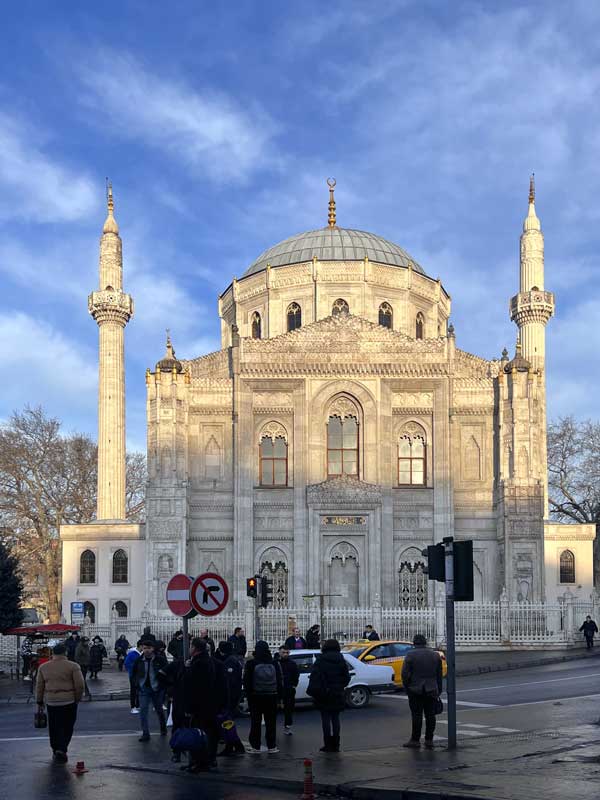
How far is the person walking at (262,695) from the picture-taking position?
16.2m

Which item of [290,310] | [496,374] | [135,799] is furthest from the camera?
[290,310]

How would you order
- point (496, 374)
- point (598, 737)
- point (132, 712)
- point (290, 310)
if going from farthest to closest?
1. point (290, 310)
2. point (496, 374)
3. point (132, 712)
4. point (598, 737)

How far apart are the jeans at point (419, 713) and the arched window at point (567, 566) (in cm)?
3530

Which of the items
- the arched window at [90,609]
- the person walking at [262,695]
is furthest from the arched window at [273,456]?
the person walking at [262,695]

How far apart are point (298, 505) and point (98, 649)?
16137mm

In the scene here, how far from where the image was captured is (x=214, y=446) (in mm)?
49656

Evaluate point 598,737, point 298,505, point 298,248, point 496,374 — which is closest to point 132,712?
point 598,737

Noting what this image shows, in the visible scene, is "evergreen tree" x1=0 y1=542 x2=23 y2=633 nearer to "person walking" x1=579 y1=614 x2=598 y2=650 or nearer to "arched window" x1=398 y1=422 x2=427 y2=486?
"arched window" x1=398 y1=422 x2=427 y2=486

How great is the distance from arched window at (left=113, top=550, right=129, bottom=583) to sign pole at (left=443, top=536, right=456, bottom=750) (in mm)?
35119

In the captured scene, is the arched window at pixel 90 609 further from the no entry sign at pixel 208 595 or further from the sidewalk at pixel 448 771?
the no entry sign at pixel 208 595

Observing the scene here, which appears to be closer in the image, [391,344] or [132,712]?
[132,712]

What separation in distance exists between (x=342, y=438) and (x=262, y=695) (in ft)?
111

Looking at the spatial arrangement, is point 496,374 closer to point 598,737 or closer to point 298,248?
point 298,248

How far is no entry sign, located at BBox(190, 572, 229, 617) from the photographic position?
15.7m
